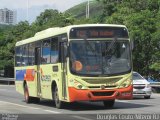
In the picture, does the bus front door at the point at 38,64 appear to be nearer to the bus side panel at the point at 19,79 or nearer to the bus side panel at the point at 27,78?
the bus side panel at the point at 27,78

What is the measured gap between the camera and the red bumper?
19734mm

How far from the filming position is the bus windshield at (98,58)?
19875 mm

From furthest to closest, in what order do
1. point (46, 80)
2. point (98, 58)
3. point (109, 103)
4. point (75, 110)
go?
point (46, 80), point (109, 103), point (75, 110), point (98, 58)

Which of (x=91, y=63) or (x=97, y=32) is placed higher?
(x=97, y=32)

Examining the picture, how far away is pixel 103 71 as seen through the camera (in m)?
19.9

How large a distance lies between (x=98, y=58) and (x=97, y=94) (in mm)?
1324

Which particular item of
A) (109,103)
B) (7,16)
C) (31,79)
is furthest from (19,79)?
(7,16)

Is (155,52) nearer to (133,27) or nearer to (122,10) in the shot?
A: (133,27)

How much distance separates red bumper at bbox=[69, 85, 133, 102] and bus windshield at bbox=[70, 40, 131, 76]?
0.65 meters

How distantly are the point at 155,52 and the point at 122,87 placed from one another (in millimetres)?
23005

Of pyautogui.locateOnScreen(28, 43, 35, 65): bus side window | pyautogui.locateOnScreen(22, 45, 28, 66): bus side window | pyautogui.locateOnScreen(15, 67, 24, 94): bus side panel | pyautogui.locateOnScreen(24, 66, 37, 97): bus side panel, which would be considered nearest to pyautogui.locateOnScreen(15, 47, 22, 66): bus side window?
pyautogui.locateOnScreen(15, 67, 24, 94): bus side panel

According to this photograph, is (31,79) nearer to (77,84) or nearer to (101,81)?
(77,84)

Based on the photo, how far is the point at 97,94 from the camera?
19938 mm

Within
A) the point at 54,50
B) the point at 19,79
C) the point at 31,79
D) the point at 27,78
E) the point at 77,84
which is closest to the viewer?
the point at 77,84
